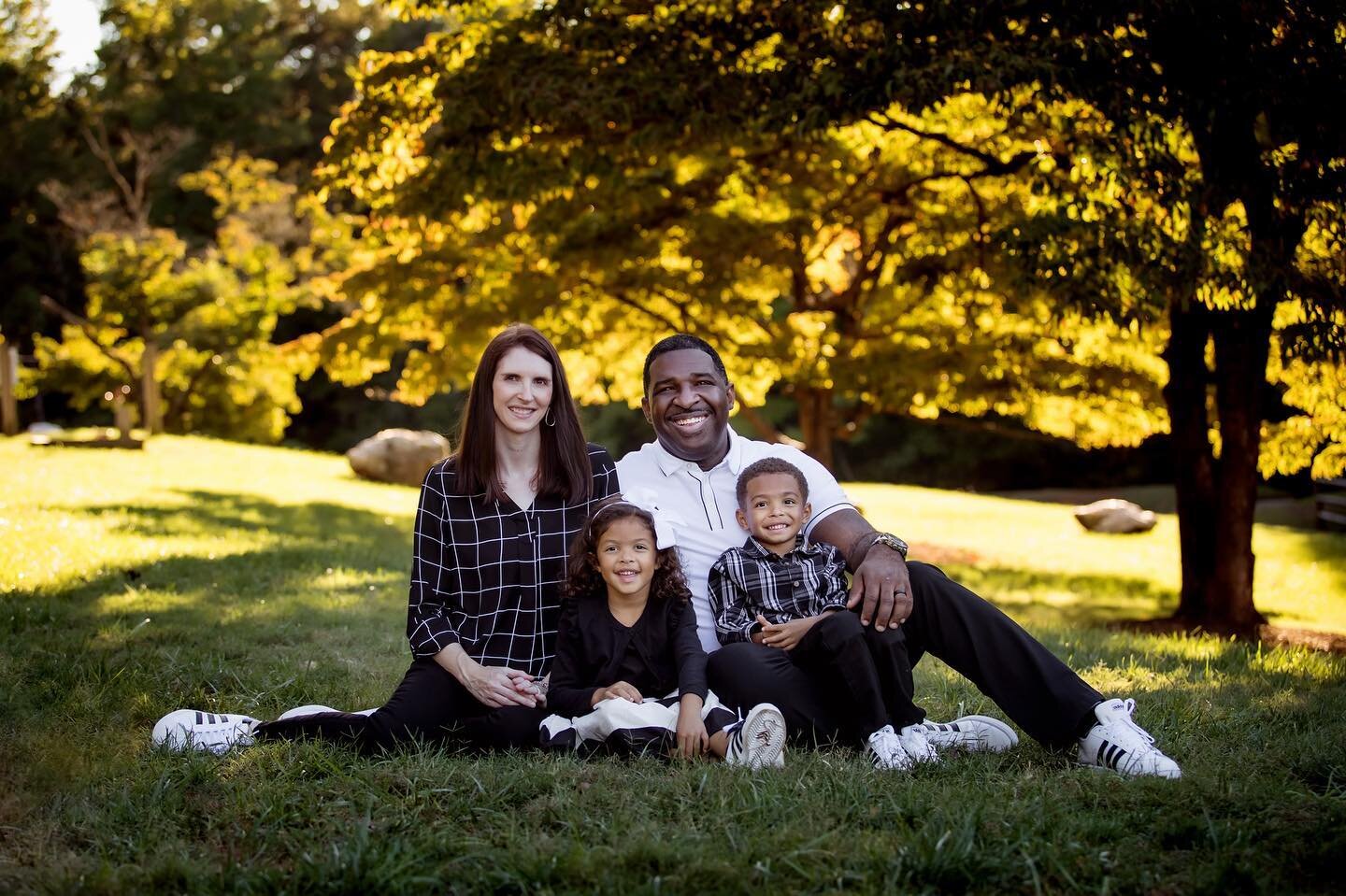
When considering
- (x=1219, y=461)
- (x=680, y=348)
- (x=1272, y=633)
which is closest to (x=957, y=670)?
(x=680, y=348)

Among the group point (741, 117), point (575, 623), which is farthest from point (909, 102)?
point (575, 623)

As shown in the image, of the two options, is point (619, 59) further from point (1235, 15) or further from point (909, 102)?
point (1235, 15)

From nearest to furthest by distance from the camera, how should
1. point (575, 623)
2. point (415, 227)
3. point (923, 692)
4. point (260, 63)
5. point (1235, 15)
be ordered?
1. point (575, 623)
2. point (923, 692)
3. point (1235, 15)
4. point (415, 227)
5. point (260, 63)

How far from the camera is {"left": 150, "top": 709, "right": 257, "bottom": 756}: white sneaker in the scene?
12.3ft

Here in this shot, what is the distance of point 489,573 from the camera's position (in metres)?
4.02

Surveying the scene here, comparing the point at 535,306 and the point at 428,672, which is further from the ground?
the point at 535,306

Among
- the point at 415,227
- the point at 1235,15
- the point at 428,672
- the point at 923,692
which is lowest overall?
the point at 923,692

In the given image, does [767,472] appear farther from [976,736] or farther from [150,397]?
[150,397]

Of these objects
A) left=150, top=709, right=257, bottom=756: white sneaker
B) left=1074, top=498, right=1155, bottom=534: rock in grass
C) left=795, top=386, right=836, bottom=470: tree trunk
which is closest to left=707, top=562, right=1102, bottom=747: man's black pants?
left=150, top=709, right=257, bottom=756: white sneaker

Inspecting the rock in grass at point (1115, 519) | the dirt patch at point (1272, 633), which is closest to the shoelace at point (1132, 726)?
the dirt patch at point (1272, 633)

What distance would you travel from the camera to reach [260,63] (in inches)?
1310

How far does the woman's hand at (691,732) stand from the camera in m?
3.54

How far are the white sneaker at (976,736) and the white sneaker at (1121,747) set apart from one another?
26 centimetres

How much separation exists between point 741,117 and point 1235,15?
2986 mm
